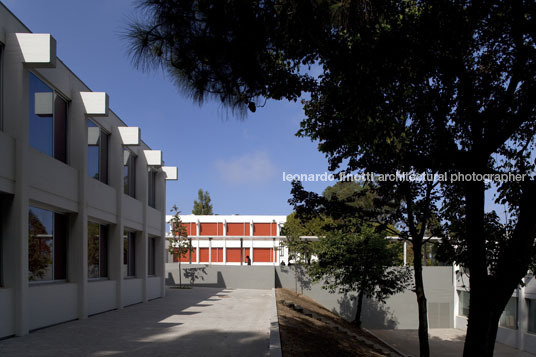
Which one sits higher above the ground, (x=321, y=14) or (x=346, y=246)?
(x=321, y=14)

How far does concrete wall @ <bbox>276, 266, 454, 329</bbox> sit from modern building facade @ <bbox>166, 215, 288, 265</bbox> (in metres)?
20.9

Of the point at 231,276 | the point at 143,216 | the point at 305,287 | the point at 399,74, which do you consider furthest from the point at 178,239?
the point at 399,74

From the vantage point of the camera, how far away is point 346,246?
976 inches

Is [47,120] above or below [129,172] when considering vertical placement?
above

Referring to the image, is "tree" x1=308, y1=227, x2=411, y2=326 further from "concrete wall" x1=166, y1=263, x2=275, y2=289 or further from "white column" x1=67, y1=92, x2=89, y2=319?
"white column" x1=67, y1=92, x2=89, y2=319

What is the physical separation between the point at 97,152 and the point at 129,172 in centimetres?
412

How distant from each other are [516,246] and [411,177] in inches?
266

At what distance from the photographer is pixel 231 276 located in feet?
110

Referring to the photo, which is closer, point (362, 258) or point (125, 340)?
point (125, 340)

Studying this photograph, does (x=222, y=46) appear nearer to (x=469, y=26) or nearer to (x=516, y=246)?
(x=469, y=26)

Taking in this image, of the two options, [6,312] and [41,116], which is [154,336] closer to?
[6,312]

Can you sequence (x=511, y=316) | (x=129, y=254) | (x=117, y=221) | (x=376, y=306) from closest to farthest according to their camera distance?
(x=117, y=221), (x=129, y=254), (x=511, y=316), (x=376, y=306)

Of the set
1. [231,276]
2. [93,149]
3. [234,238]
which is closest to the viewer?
[93,149]

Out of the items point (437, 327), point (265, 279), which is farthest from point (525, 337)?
point (265, 279)
